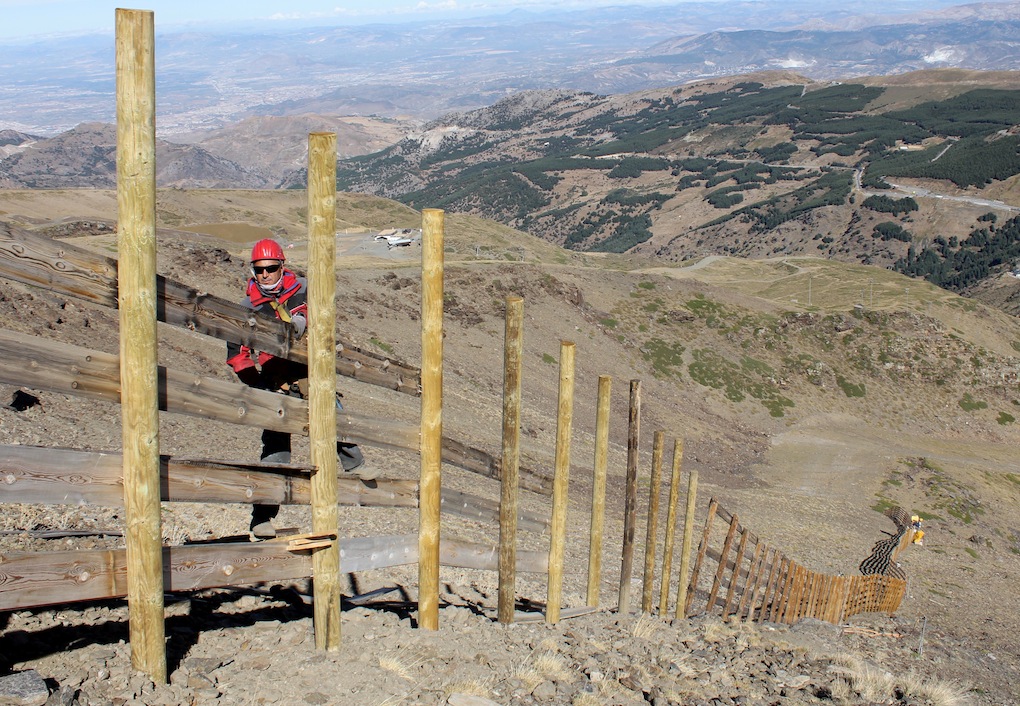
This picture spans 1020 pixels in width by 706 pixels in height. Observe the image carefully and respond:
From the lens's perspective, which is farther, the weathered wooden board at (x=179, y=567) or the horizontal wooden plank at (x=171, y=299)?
the weathered wooden board at (x=179, y=567)

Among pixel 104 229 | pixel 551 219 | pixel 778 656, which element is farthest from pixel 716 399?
pixel 551 219

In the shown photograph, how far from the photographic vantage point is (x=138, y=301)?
15.3 feet

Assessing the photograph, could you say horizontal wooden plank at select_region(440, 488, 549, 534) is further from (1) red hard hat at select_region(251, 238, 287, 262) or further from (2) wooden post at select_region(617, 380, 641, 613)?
(1) red hard hat at select_region(251, 238, 287, 262)

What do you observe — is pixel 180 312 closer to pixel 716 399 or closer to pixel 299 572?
pixel 299 572

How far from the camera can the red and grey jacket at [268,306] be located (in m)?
6.06

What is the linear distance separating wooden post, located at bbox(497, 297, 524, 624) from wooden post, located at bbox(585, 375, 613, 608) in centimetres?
108

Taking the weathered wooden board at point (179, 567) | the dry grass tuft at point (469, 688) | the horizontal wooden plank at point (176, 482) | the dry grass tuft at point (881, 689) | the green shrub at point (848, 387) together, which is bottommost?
the green shrub at point (848, 387)

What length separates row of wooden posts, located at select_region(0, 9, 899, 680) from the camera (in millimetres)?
4531

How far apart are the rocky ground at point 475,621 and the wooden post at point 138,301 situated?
72 cm

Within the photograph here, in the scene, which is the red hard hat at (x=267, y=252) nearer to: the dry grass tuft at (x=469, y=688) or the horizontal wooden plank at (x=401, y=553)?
the horizontal wooden plank at (x=401, y=553)

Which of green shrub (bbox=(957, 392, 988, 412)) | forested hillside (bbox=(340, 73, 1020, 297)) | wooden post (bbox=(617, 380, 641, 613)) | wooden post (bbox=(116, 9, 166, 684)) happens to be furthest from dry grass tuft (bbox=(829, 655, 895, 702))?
forested hillside (bbox=(340, 73, 1020, 297))

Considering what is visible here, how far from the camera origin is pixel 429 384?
20.8 ft

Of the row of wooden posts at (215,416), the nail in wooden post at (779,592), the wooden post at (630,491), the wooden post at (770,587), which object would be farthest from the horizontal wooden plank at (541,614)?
the nail in wooden post at (779,592)

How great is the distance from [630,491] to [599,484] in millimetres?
497
